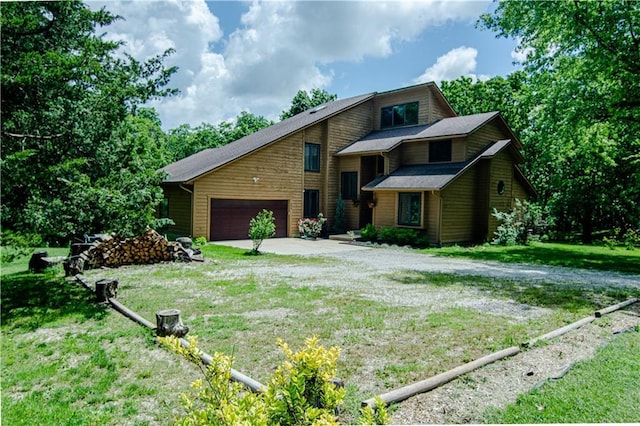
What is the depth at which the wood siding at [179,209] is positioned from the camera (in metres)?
18.2

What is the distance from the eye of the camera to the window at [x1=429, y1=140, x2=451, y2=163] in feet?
64.8

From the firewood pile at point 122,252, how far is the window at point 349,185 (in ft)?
37.0

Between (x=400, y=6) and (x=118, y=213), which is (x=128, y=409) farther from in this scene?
(x=400, y=6)

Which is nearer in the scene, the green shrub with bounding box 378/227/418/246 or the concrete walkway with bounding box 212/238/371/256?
the concrete walkway with bounding box 212/238/371/256

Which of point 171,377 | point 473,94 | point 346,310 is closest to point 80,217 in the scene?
point 171,377

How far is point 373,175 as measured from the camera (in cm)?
2222

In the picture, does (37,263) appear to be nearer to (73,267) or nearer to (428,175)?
(73,267)

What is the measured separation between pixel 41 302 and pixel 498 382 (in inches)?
296

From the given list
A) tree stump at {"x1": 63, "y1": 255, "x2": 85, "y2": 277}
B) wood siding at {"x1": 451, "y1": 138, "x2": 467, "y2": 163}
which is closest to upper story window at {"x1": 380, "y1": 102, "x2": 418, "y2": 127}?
wood siding at {"x1": 451, "y1": 138, "x2": 467, "y2": 163}

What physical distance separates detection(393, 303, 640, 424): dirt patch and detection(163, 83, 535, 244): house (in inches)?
479

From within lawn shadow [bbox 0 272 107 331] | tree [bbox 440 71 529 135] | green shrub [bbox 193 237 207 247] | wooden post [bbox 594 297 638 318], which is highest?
tree [bbox 440 71 529 135]

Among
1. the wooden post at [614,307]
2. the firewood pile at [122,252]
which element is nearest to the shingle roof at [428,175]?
the wooden post at [614,307]

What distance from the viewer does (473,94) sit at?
33344 mm

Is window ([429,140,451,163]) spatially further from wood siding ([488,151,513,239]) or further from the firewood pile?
A: the firewood pile
